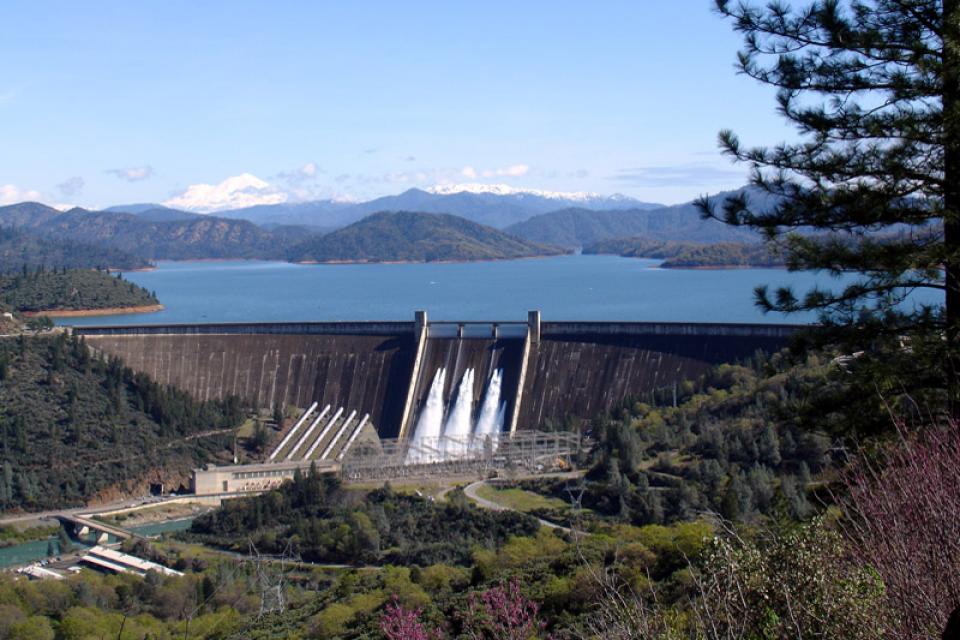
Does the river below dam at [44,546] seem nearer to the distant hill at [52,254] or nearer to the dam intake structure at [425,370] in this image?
the dam intake structure at [425,370]

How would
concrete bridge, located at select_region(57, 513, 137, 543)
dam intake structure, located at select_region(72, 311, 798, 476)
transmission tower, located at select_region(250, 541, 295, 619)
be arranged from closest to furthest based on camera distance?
transmission tower, located at select_region(250, 541, 295, 619) < concrete bridge, located at select_region(57, 513, 137, 543) < dam intake structure, located at select_region(72, 311, 798, 476)

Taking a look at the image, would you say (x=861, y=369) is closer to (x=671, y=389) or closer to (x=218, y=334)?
(x=671, y=389)

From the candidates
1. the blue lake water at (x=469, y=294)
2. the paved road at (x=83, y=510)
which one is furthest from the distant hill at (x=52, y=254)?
the paved road at (x=83, y=510)

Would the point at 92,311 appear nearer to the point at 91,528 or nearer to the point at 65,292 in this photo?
the point at 65,292

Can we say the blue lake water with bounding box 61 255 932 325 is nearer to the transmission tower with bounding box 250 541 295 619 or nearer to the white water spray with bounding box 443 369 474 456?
the white water spray with bounding box 443 369 474 456

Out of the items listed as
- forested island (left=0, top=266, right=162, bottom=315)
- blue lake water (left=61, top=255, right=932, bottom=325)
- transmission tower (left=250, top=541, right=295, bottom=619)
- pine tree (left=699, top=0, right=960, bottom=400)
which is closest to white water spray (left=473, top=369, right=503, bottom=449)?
transmission tower (left=250, top=541, right=295, bottom=619)

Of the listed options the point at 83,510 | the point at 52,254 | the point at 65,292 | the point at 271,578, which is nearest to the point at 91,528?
the point at 83,510
